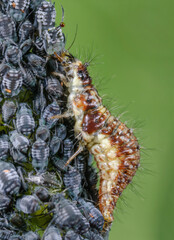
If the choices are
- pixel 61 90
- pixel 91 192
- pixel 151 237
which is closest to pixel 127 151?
pixel 91 192

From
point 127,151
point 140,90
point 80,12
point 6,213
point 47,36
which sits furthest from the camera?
point 140,90

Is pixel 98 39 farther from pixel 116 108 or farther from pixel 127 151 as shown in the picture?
pixel 127 151

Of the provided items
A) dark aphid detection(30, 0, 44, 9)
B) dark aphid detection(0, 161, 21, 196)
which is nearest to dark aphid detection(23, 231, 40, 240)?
dark aphid detection(0, 161, 21, 196)

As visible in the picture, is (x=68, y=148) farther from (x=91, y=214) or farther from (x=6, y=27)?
(x=6, y=27)

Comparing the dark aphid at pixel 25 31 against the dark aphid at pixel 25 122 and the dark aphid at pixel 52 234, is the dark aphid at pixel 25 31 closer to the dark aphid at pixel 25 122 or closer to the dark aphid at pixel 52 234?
the dark aphid at pixel 25 122

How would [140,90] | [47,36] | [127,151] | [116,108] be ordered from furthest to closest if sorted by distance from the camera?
[140,90], [116,108], [127,151], [47,36]

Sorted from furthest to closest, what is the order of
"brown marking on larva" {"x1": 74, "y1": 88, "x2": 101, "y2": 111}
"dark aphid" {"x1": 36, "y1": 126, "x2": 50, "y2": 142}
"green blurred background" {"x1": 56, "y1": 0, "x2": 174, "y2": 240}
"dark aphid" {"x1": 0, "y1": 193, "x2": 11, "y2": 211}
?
"green blurred background" {"x1": 56, "y1": 0, "x2": 174, "y2": 240} → "brown marking on larva" {"x1": 74, "y1": 88, "x2": 101, "y2": 111} → "dark aphid" {"x1": 36, "y1": 126, "x2": 50, "y2": 142} → "dark aphid" {"x1": 0, "y1": 193, "x2": 11, "y2": 211}

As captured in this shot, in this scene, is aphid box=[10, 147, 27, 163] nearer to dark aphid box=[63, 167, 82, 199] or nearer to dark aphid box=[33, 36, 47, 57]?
dark aphid box=[63, 167, 82, 199]
